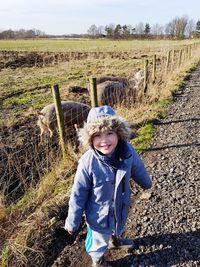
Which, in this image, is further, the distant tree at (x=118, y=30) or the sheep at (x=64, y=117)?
the distant tree at (x=118, y=30)

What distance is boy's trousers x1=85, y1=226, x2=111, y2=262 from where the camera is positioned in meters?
2.96

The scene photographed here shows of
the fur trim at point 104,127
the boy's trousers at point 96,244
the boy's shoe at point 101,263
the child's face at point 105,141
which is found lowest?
the boy's shoe at point 101,263

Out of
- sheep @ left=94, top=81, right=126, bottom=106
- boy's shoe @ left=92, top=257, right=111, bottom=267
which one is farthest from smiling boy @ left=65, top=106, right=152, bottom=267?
sheep @ left=94, top=81, right=126, bottom=106

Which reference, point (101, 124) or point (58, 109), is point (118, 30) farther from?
point (101, 124)

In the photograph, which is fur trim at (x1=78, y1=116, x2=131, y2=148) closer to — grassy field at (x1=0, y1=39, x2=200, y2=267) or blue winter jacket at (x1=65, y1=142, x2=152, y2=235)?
blue winter jacket at (x1=65, y1=142, x2=152, y2=235)

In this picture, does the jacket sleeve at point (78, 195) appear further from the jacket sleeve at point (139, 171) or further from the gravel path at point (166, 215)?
the gravel path at point (166, 215)

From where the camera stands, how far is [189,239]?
3379mm

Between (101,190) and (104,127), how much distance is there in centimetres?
60

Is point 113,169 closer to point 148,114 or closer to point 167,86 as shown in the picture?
point 148,114

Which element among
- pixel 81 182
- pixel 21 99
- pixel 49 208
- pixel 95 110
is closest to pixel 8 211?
pixel 49 208

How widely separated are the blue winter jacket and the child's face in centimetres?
7

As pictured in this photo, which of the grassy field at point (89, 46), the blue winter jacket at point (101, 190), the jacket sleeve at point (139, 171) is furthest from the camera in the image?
the grassy field at point (89, 46)

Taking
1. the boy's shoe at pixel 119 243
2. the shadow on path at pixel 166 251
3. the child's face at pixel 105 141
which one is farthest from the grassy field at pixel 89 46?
the child's face at pixel 105 141

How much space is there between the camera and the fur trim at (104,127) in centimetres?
258
